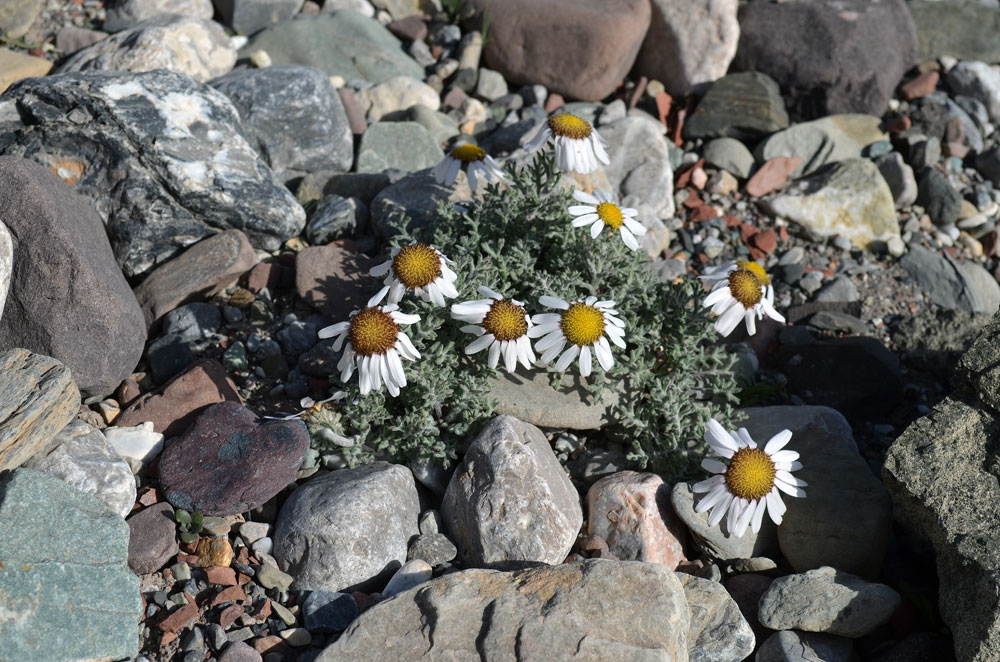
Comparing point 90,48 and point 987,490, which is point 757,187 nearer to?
point 987,490

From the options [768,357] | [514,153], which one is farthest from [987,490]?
[514,153]

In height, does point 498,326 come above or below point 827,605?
above

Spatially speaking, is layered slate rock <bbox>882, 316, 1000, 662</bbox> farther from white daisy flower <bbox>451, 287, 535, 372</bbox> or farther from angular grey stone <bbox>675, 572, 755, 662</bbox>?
white daisy flower <bbox>451, 287, 535, 372</bbox>

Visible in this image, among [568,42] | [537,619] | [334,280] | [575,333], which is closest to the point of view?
[537,619]

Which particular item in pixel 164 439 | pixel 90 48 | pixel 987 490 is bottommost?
pixel 164 439

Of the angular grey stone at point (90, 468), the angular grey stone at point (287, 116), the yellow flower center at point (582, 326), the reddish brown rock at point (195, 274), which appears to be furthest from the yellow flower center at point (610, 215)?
the angular grey stone at point (90, 468)

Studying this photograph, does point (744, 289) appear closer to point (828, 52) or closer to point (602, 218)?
point (602, 218)

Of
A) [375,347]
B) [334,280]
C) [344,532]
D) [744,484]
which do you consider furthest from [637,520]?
[334,280]
